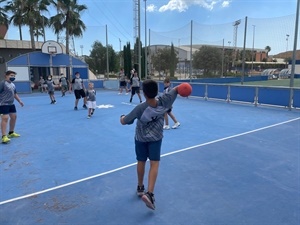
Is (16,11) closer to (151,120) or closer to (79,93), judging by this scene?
(79,93)

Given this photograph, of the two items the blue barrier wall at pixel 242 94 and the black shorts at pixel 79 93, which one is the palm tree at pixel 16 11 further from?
the blue barrier wall at pixel 242 94

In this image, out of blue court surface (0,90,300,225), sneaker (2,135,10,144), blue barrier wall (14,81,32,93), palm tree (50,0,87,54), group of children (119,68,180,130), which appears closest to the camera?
blue court surface (0,90,300,225)

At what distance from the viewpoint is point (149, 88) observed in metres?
3.25

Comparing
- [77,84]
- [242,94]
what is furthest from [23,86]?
[242,94]

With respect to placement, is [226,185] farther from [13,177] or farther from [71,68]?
[71,68]

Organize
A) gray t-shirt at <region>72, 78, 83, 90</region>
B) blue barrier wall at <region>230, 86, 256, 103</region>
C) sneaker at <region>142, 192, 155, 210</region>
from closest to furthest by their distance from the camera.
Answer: sneaker at <region>142, 192, 155, 210</region>
gray t-shirt at <region>72, 78, 83, 90</region>
blue barrier wall at <region>230, 86, 256, 103</region>

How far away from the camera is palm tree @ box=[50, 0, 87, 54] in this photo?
26087 millimetres

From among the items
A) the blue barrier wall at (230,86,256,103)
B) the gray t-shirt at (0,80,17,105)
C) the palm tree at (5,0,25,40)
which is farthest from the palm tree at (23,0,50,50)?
the gray t-shirt at (0,80,17,105)

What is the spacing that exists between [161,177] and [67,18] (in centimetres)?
2592

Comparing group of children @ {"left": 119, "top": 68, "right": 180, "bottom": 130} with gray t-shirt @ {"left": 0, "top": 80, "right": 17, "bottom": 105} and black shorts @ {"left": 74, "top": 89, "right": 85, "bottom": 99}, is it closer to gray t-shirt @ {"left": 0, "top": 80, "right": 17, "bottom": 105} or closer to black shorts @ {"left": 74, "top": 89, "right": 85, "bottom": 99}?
black shorts @ {"left": 74, "top": 89, "right": 85, "bottom": 99}

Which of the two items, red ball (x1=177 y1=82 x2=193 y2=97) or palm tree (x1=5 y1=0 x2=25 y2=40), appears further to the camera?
palm tree (x1=5 y1=0 x2=25 y2=40)

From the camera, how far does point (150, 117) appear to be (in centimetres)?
332

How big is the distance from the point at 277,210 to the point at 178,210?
4.27 ft

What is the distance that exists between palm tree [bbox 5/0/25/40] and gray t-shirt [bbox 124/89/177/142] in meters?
26.3
